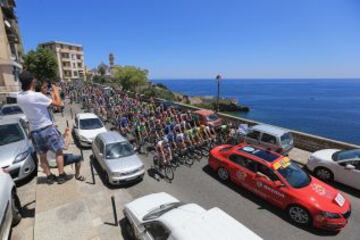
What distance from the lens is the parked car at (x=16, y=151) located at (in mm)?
6691

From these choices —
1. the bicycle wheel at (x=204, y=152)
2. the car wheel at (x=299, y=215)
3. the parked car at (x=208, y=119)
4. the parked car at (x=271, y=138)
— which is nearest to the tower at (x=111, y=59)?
the parked car at (x=208, y=119)

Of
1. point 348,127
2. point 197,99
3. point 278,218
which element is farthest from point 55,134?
point 197,99

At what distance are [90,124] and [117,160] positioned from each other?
541cm

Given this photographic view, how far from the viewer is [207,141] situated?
37.6ft

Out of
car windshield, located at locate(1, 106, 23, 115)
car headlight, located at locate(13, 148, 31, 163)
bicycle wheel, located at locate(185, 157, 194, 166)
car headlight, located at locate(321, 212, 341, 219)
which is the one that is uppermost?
car windshield, located at locate(1, 106, 23, 115)

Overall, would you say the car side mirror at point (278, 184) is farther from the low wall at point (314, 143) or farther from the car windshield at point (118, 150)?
the low wall at point (314, 143)

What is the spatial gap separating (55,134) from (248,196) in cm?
631

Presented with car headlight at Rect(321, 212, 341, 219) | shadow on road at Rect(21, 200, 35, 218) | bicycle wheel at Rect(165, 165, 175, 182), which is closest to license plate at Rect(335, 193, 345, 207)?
car headlight at Rect(321, 212, 341, 219)

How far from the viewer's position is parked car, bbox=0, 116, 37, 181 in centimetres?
669

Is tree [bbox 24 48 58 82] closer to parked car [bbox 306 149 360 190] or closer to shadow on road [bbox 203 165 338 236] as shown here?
shadow on road [bbox 203 165 338 236]

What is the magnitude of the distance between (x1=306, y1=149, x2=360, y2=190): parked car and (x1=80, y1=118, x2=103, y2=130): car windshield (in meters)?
11.1

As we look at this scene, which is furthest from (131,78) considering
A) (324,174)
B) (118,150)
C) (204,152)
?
(324,174)

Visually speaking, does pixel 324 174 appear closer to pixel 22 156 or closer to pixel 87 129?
pixel 22 156

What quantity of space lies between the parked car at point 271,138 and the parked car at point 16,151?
922cm
